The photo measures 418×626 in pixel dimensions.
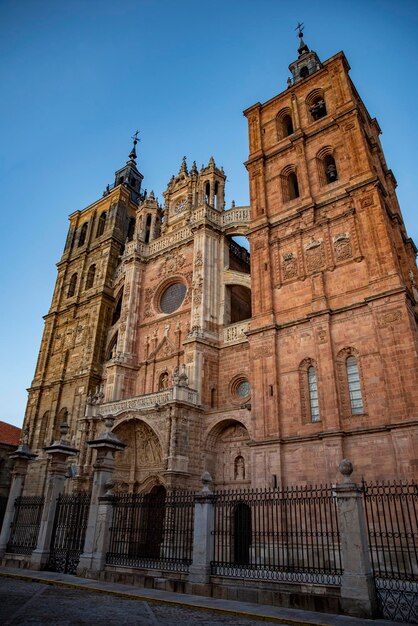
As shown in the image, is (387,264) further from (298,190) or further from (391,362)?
(298,190)

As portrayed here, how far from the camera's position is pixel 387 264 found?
15367 millimetres

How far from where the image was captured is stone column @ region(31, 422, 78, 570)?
39.8 feet

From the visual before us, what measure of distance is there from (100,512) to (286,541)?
4.93 m

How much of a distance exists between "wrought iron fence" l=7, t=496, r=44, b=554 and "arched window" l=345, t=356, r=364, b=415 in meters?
10.5

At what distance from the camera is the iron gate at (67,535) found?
465 inches

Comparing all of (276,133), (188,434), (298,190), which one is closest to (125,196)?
(276,133)

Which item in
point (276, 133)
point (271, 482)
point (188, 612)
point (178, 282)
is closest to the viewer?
point (188, 612)

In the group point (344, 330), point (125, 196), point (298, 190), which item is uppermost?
point (125, 196)

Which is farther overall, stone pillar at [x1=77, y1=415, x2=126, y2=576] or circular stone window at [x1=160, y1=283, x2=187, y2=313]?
circular stone window at [x1=160, y1=283, x2=187, y2=313]

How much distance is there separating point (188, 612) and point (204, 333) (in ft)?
46.7

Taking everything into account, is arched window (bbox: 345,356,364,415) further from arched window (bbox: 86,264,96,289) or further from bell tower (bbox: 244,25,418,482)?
arched window (bbox: 86,264,96,289)

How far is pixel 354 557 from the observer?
24.3ft

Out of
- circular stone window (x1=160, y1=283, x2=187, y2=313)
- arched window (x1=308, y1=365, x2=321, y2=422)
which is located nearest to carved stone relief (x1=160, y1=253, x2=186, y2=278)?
circular stone window (x1=160, y1=283, x2=187, y2=313)

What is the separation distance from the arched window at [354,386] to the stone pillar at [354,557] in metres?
6.51
